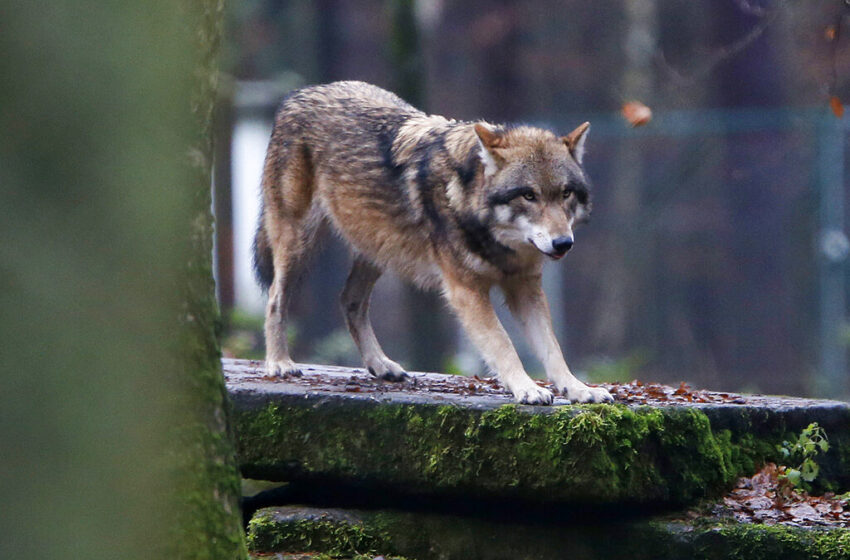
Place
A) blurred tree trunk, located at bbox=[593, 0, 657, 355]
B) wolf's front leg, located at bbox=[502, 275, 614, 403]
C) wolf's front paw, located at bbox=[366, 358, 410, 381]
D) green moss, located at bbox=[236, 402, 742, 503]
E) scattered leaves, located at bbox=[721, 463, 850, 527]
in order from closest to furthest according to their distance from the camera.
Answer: green moss, located at bbox=[236, 402, 742, 503] → scattered leaves, located at bbox=[721, 463, 850, 527] → wolf's front leg, located at bbox=[502, 275, 614, 403] → wolf's front paw, located at bbox=[366, 358, 410, 381] → blurred tree trunk, located at bbox=[593, 0, 657, 355]

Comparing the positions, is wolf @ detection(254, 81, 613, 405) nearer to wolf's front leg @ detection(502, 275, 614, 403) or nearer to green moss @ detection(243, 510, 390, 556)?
wolf's front leg @ detection(502, 275, 614, 403)

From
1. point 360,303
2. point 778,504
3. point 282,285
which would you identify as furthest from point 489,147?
point 778,504

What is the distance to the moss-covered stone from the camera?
15.6ft

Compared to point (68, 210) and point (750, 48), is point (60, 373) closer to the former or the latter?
point (68, 210)

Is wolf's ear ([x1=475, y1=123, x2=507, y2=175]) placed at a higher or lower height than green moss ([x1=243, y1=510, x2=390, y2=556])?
higher

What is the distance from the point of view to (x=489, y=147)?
5504 millimetres

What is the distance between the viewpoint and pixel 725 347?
12.0 m

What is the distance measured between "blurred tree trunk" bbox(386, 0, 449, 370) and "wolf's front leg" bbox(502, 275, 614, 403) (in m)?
4.11

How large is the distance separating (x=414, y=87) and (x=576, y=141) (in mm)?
4609

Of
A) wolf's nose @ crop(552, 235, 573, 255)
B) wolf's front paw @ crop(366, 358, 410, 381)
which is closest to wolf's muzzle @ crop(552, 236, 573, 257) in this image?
wolf's nose @ crop(552, 235, 573, 255)

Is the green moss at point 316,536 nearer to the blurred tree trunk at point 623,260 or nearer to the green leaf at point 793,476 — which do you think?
the green leaf at point 793,476

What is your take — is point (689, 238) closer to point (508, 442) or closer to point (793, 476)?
point (793, 476)

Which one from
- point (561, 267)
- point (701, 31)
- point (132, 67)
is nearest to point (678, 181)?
point (561, 267)

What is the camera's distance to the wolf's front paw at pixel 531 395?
16.5 ft
